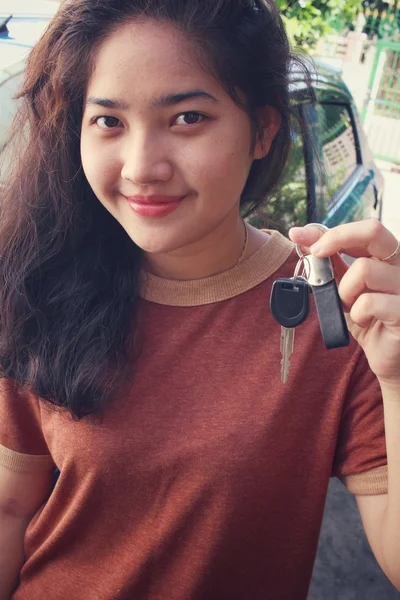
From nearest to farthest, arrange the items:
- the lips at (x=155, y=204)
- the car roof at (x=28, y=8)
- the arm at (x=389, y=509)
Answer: the arm at (x=389, y=509)
the lips at (x=155, y=204)
the car roof at (x=28, y=8)

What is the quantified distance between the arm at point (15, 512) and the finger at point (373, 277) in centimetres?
95

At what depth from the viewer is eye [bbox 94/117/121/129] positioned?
123 centimetres

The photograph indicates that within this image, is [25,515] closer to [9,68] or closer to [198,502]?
[198,502]

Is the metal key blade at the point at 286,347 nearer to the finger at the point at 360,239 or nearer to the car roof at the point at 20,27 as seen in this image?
the finger at the point at 360,239

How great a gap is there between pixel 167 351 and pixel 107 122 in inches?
20.5

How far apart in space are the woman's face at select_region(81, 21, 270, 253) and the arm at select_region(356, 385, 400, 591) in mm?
528

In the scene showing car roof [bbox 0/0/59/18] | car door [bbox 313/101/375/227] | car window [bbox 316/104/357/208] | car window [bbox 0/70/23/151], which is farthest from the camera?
car window [bbox 316/104/357/208]

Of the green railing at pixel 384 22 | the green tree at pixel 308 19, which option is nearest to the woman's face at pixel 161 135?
the green tree at pixel 308 19

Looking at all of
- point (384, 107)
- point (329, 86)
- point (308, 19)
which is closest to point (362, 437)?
point (329, 86)

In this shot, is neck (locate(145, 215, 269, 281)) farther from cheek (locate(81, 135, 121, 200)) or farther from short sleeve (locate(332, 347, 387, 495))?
short sleeve (locate(332, 347, 387, 495))

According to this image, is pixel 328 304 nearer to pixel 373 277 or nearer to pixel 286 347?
pixel 373 277

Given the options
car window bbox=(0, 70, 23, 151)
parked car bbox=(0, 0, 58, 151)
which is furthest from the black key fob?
car window bbox=(0, 70, 23, 151)

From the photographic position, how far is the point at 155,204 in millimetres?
1224

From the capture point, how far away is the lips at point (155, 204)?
3.98 ft
